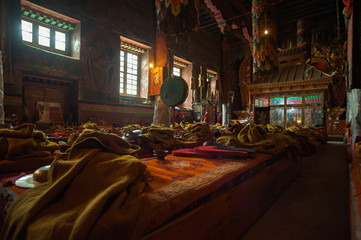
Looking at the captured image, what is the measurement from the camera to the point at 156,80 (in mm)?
5805

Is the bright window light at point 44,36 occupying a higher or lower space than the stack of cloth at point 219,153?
higher

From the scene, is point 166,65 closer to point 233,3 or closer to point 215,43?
point 233,3

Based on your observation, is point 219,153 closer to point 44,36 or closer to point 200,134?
point 200,134

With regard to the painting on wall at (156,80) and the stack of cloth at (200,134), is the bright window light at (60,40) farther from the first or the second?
the stack of cloth at (200,134)

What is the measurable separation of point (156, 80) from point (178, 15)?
86.0 inches

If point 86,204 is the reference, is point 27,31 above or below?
above

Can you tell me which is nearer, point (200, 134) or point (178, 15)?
point (200, 134)

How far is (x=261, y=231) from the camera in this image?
1483 mm

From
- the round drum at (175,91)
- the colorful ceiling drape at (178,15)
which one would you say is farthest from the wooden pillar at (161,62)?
the colorful ceiling drape at (178,15)

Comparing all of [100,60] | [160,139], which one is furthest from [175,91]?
[100,60]

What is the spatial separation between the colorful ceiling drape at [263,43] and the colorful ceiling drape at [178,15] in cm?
303

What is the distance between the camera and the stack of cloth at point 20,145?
1.54 metres

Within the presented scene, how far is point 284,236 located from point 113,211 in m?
1.36

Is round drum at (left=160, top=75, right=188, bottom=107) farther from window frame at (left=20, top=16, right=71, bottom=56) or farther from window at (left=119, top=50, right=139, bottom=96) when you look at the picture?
window at (left=119, top=50, right=139, bottom=96)
